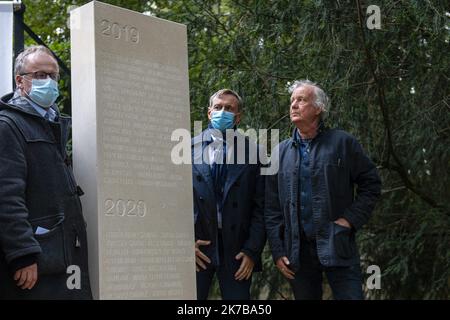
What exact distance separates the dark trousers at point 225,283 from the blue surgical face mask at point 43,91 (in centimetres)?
159

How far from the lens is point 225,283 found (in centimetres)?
564

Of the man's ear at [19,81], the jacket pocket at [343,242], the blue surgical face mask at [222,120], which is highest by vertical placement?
the man's ear at [19,81]

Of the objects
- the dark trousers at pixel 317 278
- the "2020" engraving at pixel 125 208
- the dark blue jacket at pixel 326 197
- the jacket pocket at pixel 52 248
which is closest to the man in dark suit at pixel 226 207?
the dark blue jacket at pixel 326 197

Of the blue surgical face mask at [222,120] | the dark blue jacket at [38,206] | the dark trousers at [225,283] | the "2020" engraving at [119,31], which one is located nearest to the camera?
the dark blue jacket at [38,206]

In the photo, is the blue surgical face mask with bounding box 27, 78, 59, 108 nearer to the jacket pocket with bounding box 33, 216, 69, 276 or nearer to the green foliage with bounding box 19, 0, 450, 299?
the jacket pocket with bounding box 33, 216, 69, 276

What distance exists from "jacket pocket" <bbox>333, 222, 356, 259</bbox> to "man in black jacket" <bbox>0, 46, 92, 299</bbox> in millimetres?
1606

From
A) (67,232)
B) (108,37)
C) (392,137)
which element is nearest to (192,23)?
(392,137)

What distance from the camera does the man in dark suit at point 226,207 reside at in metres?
5.62

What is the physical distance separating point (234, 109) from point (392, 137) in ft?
7.82

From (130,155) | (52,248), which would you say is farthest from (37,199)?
(130,155)

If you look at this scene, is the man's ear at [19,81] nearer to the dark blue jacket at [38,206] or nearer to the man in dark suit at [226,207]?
the dark blue jacket at [38,206]

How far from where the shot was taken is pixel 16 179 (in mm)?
4453

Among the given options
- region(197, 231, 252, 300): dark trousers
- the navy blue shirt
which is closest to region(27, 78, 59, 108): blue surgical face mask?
region(197, 231, 252, 300): dark trousers

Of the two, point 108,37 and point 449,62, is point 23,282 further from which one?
point 449,62
